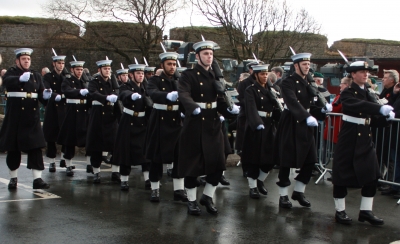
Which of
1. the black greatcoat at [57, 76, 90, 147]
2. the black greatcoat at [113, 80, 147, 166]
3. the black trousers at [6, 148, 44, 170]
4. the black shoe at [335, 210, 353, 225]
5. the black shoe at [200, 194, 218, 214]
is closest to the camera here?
the black shoe at [335, 210, 353, 225]

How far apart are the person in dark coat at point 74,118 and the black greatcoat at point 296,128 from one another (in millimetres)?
4287

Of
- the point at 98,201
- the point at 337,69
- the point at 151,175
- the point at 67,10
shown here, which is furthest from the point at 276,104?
the point at 67,10

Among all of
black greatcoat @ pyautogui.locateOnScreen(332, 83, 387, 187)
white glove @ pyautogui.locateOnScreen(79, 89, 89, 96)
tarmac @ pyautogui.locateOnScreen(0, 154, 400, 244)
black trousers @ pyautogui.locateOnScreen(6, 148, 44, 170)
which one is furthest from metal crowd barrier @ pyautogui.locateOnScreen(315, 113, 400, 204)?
black trousers @ pyautogui.locateOnScreen(6, 148, 44, 170)

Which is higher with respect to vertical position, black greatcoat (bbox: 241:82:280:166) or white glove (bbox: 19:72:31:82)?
white glove (bbox: 19:72:31:82)

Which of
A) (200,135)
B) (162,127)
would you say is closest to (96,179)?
(162,127)

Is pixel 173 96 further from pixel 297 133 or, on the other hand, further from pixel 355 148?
pixel 355 148

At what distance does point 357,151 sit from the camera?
22.7 feet

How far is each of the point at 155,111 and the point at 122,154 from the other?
1198mm

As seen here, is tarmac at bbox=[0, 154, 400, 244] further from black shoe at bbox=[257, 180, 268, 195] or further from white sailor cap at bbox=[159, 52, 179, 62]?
white sailor cap at bbox=[159, 52, 179, 62]

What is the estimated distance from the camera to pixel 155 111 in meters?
8.31

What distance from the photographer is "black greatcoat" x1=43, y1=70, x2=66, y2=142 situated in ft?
36.5

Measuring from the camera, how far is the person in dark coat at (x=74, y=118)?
10.7 meters

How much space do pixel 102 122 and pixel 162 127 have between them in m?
2.13

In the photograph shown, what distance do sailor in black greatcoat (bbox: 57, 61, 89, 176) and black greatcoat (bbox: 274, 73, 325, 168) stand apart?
4348mm
